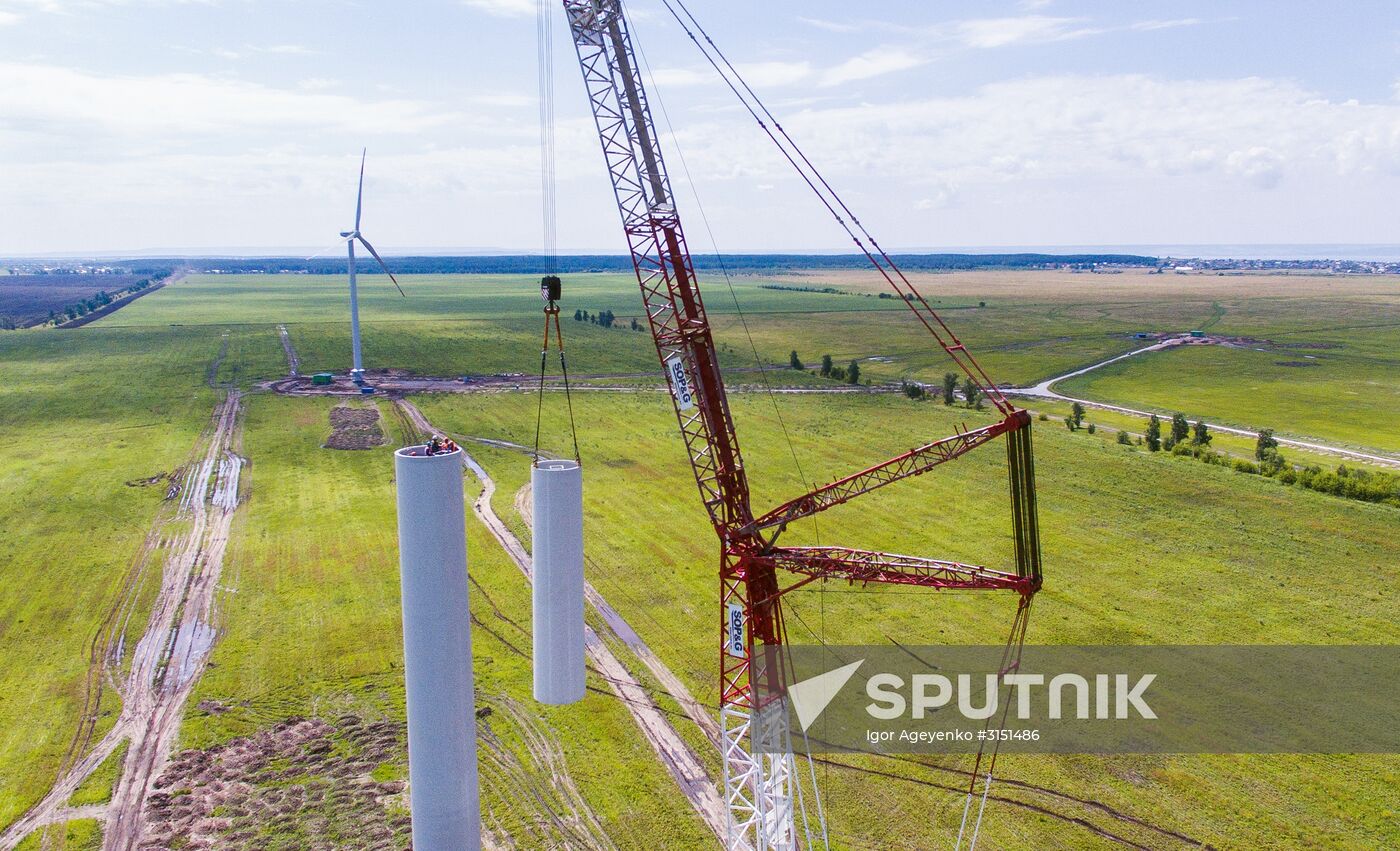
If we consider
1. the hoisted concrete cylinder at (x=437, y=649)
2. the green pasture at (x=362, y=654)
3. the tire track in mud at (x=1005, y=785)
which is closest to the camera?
the hoisted concrete cylinder at (x=437, y=649)

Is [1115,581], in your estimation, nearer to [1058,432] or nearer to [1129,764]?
[1129,764]

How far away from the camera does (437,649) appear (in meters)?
19.7

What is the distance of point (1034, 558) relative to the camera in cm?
2886

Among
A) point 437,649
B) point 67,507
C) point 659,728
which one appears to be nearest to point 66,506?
point 67,507

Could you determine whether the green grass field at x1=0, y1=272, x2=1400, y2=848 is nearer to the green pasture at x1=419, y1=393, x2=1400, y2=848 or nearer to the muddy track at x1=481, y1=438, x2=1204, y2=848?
the green pasture at x1=419, y1=393, x2=1400, y2=848

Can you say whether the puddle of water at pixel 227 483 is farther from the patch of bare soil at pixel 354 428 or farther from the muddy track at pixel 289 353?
the muddy track at pixel 289 353

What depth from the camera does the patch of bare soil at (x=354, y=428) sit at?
8635cm

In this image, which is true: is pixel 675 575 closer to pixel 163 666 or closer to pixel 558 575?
pixel 163 666

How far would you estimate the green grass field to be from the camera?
33.6 metres

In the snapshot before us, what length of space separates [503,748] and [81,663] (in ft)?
78.7

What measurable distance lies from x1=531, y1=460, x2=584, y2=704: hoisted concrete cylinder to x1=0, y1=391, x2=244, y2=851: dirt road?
1845 centimetres

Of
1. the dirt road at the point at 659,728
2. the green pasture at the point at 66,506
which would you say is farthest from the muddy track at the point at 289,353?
the dirt road at the point at 659,728

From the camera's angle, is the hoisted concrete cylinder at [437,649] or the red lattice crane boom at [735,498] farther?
the red lattice crane boom at [735,498]

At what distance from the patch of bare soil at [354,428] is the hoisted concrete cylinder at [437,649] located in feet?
231
